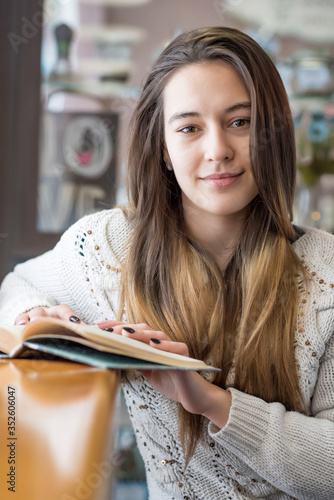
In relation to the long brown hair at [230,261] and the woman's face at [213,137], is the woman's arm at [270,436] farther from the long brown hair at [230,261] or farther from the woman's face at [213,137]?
the woman's face at [213,137]

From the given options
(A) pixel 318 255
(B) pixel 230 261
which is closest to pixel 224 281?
(B) pixel 230 261

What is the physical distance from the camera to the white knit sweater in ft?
2.99

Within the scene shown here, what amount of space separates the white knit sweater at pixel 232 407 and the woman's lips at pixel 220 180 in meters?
0.20

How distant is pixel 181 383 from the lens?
0.81 m

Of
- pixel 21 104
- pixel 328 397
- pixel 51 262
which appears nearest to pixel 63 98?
pixel 21 104


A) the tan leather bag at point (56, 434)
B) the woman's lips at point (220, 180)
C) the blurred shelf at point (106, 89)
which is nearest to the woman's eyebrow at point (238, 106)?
the woman's lips at point (220, 180)

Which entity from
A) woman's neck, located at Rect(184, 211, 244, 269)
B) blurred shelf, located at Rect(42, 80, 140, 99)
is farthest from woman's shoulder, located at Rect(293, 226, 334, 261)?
blurred shelf, located at Rect(42, 80, 140, 99)

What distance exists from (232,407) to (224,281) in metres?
0.27

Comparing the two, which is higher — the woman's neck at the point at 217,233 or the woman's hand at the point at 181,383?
the woman's neck at the point at 217,233

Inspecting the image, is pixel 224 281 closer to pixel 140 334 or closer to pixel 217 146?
pixel 217 146

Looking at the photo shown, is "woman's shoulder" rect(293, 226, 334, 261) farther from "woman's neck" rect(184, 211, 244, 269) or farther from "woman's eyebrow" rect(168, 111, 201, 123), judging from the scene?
"woman's eyebrow" rect(168, 111, 201, 123)

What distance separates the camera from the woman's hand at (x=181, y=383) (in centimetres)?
77

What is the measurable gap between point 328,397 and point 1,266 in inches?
48.8

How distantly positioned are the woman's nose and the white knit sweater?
247 millimetres
